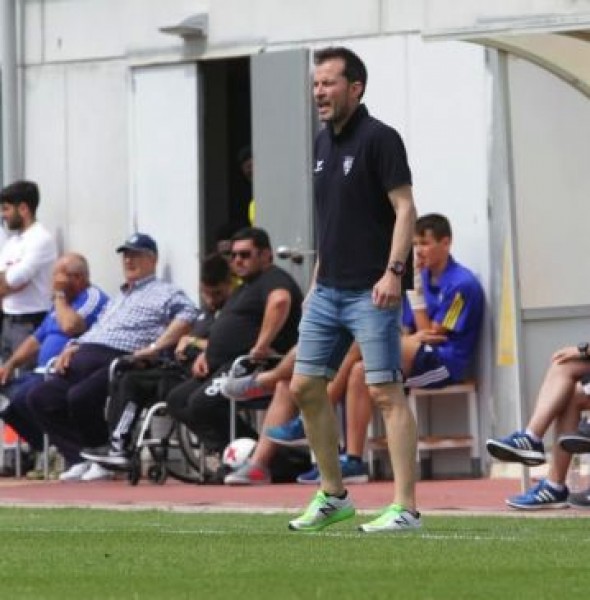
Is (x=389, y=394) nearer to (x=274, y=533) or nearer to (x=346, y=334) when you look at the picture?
(x=346, y=334)

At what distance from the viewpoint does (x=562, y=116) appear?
14.6 meters

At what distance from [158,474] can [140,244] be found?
6.10ft

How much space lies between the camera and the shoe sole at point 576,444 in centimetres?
1296

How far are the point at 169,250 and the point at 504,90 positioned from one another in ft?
17.5

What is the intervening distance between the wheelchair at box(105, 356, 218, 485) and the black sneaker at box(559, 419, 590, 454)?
4.79 meters

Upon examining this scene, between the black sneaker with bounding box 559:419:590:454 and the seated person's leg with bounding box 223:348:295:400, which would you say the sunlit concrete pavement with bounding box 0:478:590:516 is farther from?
the seated person's leg with bounding box 223:348:295:400

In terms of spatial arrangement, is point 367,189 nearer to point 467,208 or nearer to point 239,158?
point 467,208

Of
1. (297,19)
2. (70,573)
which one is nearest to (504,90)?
(297,19)

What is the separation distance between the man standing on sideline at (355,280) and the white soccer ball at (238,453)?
5410 mm

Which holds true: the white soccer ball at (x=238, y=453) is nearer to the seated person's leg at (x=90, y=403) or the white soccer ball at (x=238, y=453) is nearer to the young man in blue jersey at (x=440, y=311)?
the young man in blue jersey at (x=440, y=311)

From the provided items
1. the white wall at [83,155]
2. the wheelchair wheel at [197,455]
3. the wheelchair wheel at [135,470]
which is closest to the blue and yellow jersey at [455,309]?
the wheelchair wheel at [197,455]

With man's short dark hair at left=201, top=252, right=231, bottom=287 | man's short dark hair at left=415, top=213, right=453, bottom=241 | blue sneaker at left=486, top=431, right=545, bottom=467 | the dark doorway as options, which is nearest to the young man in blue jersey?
man's short dark hair at left=415, top=213, right=453, bottom=241

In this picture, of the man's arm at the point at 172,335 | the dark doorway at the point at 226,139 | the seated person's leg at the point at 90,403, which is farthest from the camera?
the dark doorway at the point at 226,139

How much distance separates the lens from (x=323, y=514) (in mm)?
11406
